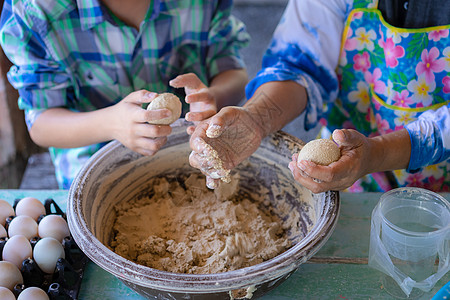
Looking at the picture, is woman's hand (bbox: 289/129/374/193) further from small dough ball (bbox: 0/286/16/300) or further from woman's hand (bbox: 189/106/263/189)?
small dough ball (bbox: 0/286/16/300)

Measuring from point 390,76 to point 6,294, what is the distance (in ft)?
3.66

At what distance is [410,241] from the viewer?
923 millimetres

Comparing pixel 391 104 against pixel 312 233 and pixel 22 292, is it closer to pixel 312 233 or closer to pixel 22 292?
pixel 312 233

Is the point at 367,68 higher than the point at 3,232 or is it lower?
higher

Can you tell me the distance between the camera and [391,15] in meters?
1.26

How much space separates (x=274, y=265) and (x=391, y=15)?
0.81 meters

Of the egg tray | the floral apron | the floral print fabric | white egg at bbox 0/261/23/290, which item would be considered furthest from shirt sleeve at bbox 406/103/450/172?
white egg at bbox 0/261/23/290

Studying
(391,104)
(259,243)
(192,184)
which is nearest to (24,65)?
(192,184)

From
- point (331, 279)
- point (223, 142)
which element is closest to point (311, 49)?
point (223, 142)

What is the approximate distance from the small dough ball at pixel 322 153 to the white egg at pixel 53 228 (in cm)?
57

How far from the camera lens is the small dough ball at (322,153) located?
1006 mm

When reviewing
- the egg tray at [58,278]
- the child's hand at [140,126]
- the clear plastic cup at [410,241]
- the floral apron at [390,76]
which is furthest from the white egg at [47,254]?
the floral apron at [390,76]

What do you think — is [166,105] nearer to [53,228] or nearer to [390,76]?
[53,228]

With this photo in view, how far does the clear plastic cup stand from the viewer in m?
0.93
